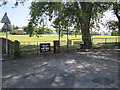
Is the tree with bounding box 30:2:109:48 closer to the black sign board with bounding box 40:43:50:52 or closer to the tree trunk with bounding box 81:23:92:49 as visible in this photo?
the tree trunk with bounding box 81:23:92:49

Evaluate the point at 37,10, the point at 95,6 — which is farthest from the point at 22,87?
the point at 95,6

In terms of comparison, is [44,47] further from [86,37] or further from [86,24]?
[86,24]

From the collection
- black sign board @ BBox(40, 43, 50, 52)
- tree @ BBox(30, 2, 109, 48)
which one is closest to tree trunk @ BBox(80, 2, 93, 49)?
tree @ BBox(30, 2, 109, 48)

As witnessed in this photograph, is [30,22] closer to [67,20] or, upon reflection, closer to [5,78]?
[67,20]

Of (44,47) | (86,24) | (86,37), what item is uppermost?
(86,24)

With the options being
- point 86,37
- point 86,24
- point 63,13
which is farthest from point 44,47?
point 86,24

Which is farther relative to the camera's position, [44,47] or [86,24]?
[86,24]

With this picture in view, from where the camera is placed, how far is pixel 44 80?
4.70 m

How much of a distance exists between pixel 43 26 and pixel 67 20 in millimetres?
3449

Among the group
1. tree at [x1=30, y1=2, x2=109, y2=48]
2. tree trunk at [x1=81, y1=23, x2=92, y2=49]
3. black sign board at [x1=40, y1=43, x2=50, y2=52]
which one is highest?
tree at [x1=30, y1=2, x2=109, y2=48]

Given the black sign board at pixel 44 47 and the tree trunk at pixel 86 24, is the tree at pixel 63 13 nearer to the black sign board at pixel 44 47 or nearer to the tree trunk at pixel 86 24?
the tree trunk at pixel 86 24

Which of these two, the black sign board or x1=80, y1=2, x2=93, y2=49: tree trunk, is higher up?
x1=80, y1=2, x2=93, y2=49: tree trunk

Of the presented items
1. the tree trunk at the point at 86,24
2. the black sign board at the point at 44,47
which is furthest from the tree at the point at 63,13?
the black sign board at the point at 44,47

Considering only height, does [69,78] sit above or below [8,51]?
below
